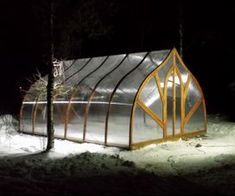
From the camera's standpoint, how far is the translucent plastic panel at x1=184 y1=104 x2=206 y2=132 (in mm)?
17562

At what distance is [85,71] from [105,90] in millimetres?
2449

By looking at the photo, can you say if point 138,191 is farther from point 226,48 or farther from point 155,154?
point 226,48

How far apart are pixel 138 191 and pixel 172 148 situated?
6.71m

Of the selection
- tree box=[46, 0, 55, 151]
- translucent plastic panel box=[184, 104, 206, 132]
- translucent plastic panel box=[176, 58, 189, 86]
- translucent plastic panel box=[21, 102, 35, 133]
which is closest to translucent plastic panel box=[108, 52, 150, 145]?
translucent plastic panel box=[176, 58, 189, 86]

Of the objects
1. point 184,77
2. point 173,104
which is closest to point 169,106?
point 173,104

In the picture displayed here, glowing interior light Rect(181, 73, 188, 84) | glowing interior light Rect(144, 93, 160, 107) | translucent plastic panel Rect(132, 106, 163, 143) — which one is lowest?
translucent plastic panel Rect(132, 106, 163, 143)

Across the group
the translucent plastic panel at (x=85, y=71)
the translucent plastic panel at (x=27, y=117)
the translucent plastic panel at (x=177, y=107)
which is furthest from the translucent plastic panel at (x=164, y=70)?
the translucent plastic panel at (x=27, y=117)

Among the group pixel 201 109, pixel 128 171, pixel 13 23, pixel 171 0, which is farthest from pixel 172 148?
pixel 13 23

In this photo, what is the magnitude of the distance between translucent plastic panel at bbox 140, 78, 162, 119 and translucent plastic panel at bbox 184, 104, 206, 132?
5.87 ft

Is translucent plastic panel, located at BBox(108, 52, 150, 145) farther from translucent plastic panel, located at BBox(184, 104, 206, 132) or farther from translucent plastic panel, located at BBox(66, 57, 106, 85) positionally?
translucent plastic panel, located at BBox(184, 104, 206, 132)

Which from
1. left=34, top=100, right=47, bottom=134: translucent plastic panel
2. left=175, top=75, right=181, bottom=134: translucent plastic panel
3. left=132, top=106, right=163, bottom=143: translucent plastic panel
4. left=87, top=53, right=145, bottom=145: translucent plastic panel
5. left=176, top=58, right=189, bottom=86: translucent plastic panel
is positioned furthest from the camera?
left=34, top=100, right=47, bottom=134: translucent plastic panel

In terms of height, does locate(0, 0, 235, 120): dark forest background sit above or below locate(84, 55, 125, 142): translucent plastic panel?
above

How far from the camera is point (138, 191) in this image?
8.94 metres

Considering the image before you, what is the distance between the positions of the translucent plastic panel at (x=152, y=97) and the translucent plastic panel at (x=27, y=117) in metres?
5.35
